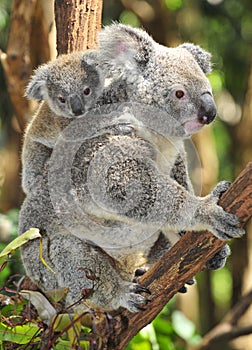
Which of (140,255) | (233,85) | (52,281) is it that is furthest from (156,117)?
(233,85)

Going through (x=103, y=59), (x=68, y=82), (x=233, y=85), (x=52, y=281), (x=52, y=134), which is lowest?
(x=233, y=85)

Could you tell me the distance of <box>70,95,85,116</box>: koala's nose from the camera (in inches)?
128

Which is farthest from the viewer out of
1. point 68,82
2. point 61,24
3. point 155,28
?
point 155,28

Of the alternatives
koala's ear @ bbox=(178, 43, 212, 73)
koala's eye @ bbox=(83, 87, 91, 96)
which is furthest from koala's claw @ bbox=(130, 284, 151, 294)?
koala's ear @ bbox=(178, 43, 212, 73)

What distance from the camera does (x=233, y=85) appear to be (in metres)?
9.23

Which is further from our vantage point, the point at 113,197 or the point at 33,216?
the point at 33,216

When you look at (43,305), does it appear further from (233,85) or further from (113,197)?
(233,85)

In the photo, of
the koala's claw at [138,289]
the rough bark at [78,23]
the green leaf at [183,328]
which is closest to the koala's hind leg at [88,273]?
the koala's claw at [138,289]

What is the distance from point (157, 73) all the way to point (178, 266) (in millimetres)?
951

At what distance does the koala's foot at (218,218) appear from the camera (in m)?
2.60

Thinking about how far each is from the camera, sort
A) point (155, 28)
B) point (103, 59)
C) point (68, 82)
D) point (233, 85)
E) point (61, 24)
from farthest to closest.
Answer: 1. point (233, 85)
2. point (155, 28)
3. point (61, 24)
4. point (68, 82)
5. point (103, 59)

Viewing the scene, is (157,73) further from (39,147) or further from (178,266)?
(178,266)

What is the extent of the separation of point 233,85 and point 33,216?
6398mm

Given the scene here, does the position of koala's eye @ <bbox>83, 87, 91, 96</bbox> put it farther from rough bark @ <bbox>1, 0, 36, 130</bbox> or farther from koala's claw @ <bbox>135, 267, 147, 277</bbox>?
rough bark @ <bbox>1, 0, 36, 130</bbox>
